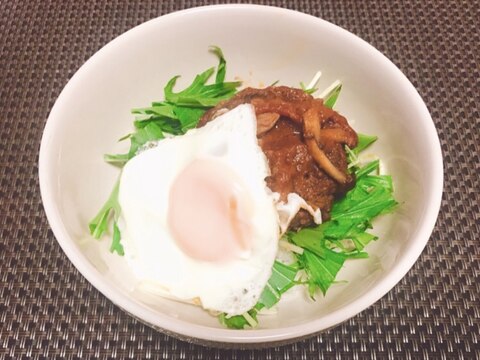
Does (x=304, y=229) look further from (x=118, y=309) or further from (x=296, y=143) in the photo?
(x=118, y=309)

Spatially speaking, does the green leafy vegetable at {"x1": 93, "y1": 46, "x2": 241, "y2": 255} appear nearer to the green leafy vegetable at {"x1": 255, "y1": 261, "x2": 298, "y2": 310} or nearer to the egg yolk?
the egg yolk

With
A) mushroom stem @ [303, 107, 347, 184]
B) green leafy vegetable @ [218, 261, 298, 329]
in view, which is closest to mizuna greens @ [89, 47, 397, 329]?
green leafy vegetable @ [218, 261, 298, 329]

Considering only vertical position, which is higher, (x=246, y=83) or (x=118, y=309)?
(x=246, y=83)

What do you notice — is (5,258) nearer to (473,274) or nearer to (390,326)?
(390,326)

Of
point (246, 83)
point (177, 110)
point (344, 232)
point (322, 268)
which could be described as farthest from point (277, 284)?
point (246, 83)

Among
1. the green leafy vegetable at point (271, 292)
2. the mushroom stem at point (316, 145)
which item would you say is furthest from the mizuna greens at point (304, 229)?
the mushroom stem at point (316, 145)

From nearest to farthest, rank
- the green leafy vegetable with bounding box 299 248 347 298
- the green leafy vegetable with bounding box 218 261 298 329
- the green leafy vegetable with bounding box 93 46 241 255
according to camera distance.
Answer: the green leafy vegetable with bounding box 218 261 298 329, the green leafy vegetable with bounding box 299 248 347 298, the green leafy vegetable with bounding box 93 46 241 255
